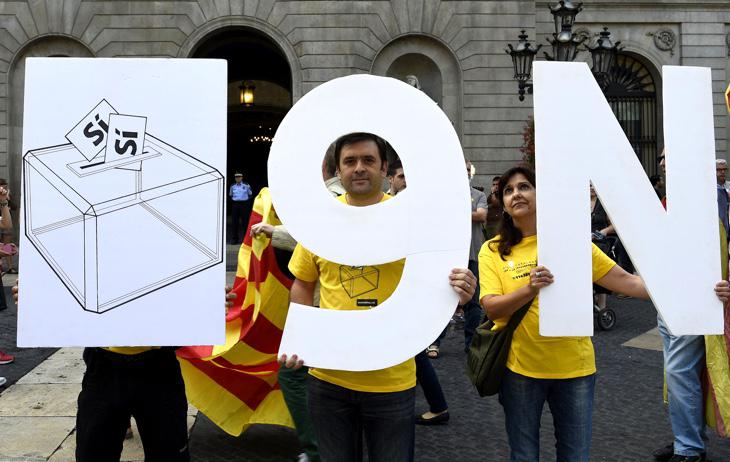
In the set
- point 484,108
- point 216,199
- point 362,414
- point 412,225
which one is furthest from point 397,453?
point 484,108

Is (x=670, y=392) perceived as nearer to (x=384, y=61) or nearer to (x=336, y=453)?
(x=336, y=453)

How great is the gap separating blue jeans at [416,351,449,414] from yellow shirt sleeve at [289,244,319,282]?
7.22ft

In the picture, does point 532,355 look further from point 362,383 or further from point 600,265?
point 362,383

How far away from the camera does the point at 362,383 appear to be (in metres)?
2.71

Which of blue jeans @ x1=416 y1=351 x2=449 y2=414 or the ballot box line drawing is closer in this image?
the ballot box line drawing

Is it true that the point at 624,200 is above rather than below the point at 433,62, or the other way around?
below

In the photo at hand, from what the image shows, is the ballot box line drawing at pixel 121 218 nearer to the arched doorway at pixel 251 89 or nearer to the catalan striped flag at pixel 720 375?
the catalan striped flag at pixel 720 375

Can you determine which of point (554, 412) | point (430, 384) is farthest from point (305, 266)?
point (430, 384)

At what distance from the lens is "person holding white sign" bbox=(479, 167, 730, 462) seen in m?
2.93

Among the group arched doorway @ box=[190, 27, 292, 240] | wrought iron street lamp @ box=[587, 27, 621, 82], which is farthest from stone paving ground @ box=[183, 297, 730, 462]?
arched doorway @ box=[190, 27, 292, 240]

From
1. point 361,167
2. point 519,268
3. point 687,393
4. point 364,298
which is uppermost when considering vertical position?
point 361,167

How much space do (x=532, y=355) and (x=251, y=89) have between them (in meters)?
19.9

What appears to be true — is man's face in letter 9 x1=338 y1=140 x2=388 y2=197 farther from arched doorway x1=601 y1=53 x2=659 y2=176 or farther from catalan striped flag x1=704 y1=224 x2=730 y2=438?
arched doorway x1=601 y1=53 x2=659 y2=176

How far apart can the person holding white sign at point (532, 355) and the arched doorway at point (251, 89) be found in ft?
48.4
